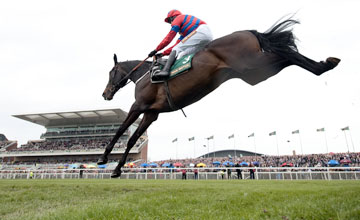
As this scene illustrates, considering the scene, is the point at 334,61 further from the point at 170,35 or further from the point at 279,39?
the point at 170,35

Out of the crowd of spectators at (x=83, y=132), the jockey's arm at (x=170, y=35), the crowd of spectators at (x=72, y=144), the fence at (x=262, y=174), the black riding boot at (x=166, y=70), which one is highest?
the crowd of spectators at (x=83, y=132)

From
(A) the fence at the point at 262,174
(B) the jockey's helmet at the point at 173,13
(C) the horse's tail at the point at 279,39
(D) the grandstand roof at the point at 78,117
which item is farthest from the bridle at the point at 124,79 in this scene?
(D) the grandstand roof at the point at 78,117

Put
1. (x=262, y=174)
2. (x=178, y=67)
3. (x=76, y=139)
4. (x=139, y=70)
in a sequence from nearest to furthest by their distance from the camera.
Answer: (x=178, y=67)
(x=139, y=70)
(x=262, y=174)
(x=76, y=139)

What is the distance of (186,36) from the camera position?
518 cm

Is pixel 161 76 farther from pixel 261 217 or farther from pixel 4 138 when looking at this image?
pixel 4 138

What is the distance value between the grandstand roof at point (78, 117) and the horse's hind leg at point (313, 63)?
4617 cm

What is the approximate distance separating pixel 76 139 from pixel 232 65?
5614 cm

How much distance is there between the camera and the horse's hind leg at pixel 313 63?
388 centimetres

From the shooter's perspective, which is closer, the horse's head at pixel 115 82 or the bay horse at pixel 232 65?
the bay horse at pixel 232 65

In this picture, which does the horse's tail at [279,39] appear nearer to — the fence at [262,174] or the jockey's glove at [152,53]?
the jockey's glove at [152,53]

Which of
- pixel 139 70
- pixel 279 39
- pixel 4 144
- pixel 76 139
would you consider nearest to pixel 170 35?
pixel 139 70

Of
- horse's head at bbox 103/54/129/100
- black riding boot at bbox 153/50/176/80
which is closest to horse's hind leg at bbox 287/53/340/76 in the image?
black riding boot at bbox 153/50/176/80

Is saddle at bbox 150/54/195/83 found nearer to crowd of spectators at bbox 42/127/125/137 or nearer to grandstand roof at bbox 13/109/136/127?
grandstand roof at bbox 13/109/136/127

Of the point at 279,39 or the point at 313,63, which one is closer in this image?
the point at 313,63
